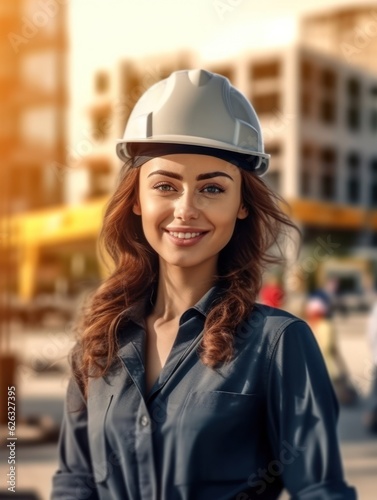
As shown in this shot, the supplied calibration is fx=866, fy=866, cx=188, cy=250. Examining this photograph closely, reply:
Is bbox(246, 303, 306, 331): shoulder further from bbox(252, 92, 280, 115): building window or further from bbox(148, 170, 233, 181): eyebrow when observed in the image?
bbox(252, 92, 280, 115): building window

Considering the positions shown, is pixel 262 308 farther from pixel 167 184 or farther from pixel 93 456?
pixel 93 456

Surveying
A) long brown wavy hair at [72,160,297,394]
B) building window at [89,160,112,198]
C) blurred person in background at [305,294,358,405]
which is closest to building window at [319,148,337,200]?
building window at [89,160,112,198]

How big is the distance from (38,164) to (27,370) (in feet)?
69.0

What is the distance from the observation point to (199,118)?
64.8 inches

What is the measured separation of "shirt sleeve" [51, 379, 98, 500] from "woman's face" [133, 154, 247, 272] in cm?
35

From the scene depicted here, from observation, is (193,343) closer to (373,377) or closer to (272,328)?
(272,328)

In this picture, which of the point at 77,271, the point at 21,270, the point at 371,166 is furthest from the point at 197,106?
the point at 371,166

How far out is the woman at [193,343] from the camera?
5.03 feet

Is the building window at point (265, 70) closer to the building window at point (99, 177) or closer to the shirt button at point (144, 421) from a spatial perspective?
the building window at point (99, 177)

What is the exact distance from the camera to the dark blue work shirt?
4.97 feet

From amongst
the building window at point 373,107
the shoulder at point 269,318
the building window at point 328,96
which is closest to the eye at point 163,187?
the shoulder at point 269,318

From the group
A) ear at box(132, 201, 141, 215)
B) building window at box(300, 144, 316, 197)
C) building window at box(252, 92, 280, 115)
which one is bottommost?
ear at box(132, 201, 141, 215)

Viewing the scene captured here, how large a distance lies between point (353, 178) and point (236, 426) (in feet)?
111

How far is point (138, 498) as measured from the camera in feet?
5.21
